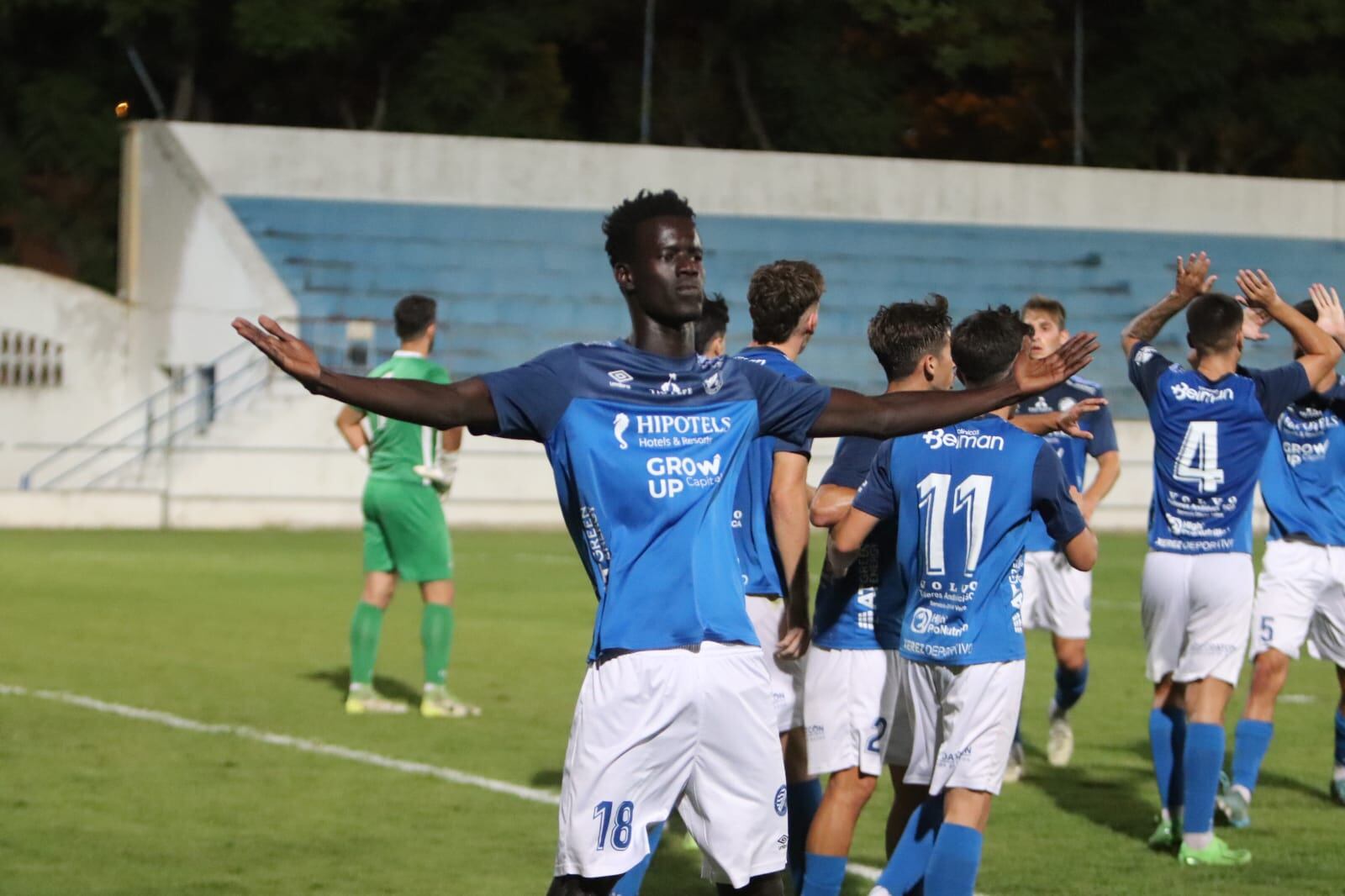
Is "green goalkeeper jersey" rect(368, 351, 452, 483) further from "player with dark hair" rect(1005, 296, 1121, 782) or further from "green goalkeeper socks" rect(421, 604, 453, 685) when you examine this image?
"player with dark hair" rect(1005, 296, 1121, 782)

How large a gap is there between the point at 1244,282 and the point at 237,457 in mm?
21787

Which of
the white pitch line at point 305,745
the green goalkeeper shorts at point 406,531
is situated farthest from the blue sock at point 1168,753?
the green goalkeeper shorts at point 406,531

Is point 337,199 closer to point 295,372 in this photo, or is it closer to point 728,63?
point 728,63

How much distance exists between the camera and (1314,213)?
32719 mm

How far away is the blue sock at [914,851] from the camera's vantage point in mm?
5562

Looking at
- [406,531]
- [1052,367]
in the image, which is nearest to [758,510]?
[1052,367]

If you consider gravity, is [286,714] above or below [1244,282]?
below

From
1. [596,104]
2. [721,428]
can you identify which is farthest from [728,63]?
[721,428]

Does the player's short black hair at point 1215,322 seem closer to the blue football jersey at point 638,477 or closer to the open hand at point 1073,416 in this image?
the open hand at point 1073,416

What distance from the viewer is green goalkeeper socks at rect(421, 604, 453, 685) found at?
1010cm

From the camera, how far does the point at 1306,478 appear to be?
8.24 meters

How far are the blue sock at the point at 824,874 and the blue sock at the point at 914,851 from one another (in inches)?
9.7

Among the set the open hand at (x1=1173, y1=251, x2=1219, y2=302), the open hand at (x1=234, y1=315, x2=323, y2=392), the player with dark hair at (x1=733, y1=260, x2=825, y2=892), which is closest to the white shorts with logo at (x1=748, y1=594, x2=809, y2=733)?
the player with dark hair at (x1=733, y1=260, x2=825, y2=892)

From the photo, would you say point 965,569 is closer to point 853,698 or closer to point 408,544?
point 853,698
